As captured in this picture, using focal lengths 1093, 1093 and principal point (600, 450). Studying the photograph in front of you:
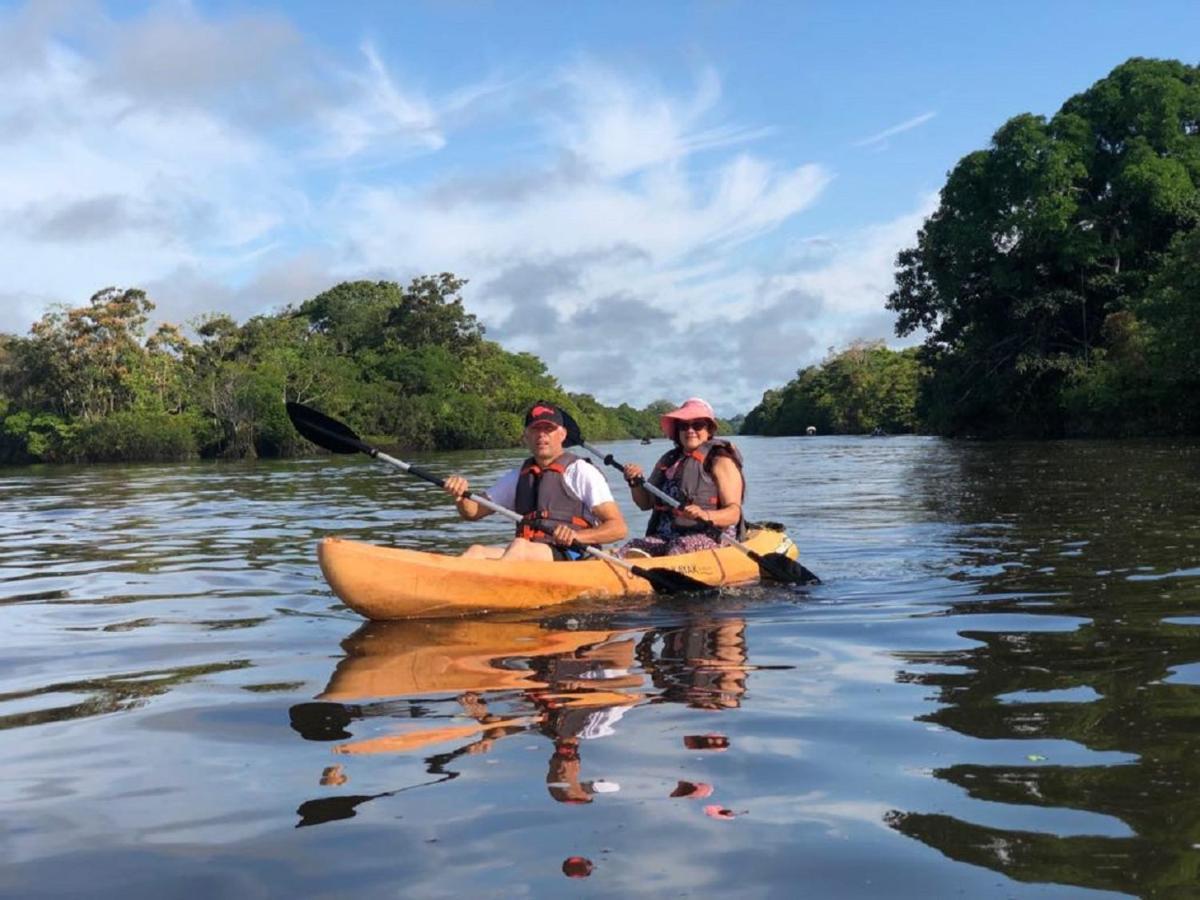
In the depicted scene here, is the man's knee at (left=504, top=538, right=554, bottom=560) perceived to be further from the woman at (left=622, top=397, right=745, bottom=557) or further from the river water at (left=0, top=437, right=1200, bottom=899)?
the woman at (left=622, top=397, right=745, bottom=557)

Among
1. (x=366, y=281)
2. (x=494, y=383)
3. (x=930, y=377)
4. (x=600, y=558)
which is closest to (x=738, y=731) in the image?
(x=600, y=558)

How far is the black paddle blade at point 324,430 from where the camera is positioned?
7.33m

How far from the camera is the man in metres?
6.60

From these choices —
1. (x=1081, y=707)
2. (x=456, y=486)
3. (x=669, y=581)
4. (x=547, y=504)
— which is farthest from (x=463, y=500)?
(x=1081, y=707)

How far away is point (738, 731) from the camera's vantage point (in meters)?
3.44

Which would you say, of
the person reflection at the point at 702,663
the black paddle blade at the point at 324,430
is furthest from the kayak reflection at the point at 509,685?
the black paddle blade at the point at 324,430

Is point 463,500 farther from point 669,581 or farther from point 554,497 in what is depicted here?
point 669,581

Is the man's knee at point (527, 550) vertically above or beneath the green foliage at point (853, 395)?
beneath

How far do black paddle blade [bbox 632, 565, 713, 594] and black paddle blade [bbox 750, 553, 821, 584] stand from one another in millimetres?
491

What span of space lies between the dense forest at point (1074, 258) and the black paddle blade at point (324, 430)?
25.6m

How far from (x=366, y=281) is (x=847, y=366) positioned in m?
40.8

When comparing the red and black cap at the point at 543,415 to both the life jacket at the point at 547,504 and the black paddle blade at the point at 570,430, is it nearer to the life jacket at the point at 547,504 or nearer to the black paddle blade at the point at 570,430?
the black paddle blade at the point at 570,430

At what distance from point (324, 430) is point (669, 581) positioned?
8.63 ft

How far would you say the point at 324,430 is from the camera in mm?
7445
